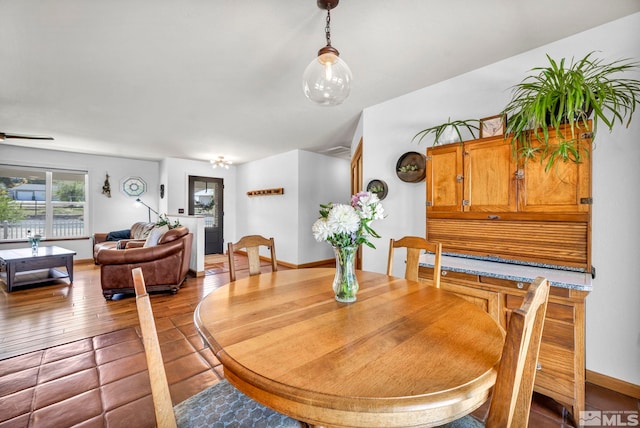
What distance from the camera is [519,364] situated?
25.5 inches

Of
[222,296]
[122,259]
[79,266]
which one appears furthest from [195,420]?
[79,266]

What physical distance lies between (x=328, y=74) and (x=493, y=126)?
138 centimetres

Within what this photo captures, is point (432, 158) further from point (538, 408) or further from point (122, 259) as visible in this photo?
point (122, 259)

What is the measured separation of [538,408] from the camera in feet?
5.27

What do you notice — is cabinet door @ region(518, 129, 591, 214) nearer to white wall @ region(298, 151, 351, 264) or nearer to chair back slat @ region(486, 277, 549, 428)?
chair back slat @ region(486, 277, 549, 428)

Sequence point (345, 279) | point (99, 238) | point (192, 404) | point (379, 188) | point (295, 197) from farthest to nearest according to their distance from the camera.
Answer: point (99, 238) < point (295, 197) < point (379, 188) < point (345, 279) < point (192, 404)

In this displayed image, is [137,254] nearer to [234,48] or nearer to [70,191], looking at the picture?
[234,48]

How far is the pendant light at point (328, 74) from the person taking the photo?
1.56m

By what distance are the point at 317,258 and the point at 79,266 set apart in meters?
4.87

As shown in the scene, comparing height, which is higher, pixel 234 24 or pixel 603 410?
pixel 234 24

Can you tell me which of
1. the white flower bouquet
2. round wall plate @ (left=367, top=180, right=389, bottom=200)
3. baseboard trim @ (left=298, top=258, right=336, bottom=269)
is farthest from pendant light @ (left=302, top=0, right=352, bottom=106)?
baseboard trim @ (left=298, top=258, right=336, bottom=269)

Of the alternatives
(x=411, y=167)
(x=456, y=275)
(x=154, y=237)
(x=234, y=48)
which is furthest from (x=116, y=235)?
(x=456, y=275)

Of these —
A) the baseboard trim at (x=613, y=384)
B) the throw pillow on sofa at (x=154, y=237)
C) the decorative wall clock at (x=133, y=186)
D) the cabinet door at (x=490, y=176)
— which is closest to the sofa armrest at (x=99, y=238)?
the decorative wall clock at (x=133, y=186)

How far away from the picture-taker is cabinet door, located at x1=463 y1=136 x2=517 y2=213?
1.94 m
